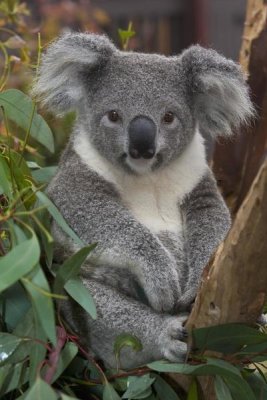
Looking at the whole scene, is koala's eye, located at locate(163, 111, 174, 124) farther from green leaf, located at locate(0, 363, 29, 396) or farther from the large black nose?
green leaf, located at locate(0, 363, 29, 396)

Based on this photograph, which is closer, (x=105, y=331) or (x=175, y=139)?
(x=105, y=331)

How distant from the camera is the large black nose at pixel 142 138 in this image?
2234 millimetres

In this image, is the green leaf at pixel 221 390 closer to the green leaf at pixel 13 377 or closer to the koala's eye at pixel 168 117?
the green leaf at pixel 13 377

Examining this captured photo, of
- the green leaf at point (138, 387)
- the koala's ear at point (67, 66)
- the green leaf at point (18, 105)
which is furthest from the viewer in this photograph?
the koala's ear at point (67, 66)

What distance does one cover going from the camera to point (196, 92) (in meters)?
2.46

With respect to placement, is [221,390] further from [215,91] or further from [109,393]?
[215,91]

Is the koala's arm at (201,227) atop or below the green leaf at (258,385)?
atop

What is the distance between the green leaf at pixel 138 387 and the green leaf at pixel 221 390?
173 mm

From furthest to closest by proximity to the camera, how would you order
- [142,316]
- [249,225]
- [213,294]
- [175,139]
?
[175,139] < [142,316] < [213,294] < [249,225]

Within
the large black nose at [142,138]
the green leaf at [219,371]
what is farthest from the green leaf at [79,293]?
the large black nose at [142,138]

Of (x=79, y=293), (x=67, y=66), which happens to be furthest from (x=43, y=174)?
(x=79, y=293)

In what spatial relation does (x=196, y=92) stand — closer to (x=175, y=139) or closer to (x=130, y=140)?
(x=175, y=139)

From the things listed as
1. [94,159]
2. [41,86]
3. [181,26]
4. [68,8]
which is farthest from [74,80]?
[181,26]

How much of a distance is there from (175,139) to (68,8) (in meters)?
2.59
